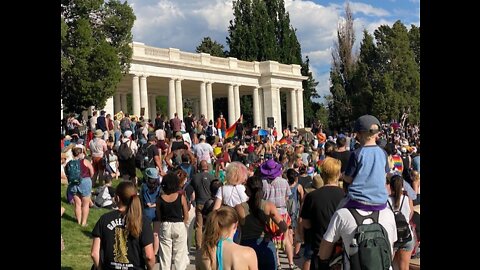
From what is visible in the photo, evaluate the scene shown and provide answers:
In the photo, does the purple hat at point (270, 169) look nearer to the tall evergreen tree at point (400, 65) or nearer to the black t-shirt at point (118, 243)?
the black t-shirt at point (118, 243)

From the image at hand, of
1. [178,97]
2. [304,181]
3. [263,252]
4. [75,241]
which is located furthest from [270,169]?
Answer: [178,97]

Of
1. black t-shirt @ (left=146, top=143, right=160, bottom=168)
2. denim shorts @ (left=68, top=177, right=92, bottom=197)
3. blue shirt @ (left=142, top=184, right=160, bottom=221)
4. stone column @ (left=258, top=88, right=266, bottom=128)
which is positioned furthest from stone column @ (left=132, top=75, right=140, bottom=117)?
blue shirt @ (left=142, top=184, right=160, bottom=221)

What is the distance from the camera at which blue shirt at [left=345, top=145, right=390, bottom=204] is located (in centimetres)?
499

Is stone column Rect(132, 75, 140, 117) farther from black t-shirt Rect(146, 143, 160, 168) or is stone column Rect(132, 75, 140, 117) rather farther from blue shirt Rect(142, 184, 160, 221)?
blue shirt Rect(142, 184, 160, 221)

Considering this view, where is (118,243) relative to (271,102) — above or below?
below

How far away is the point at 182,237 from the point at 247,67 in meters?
52.3

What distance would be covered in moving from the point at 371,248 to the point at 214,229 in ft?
3.85

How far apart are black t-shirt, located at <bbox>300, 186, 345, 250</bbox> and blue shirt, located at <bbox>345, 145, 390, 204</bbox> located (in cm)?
117

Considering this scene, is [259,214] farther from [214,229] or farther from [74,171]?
[74,171]

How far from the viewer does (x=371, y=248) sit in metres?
4.76

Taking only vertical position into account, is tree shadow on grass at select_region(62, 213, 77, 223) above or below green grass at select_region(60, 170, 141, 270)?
above

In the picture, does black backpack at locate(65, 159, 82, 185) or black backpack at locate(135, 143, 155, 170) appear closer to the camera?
black backpack at locate(65, 159, 82, 185)
